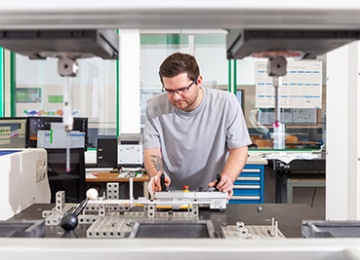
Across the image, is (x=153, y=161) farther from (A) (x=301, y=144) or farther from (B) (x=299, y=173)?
(A) (x=301, y=144)

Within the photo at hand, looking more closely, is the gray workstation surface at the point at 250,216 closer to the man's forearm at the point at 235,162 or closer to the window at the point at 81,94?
the man's forearm at the point at 235,162

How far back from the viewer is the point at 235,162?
234 cm

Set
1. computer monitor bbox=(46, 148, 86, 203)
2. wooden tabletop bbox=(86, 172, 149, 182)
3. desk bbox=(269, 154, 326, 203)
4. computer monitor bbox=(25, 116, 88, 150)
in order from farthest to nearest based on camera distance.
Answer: desk bbox=(269, 154, 326, 203) < wooden tabletop bbox=(86, 172, 149, 182) < computer monitor bbox=(25, 116, 88, 150) < computer monitor bbox=(46, 148, 86, 203)

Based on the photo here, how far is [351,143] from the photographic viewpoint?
296 centimetres

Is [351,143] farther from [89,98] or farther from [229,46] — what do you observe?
[89,98]

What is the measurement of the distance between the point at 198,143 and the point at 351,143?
1234 millimetres

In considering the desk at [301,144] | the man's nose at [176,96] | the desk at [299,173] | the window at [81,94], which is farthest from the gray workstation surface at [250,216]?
the window at [81,94]

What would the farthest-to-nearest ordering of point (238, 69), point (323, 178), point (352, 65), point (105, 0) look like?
1. point (238, 69)
2. point (323, 178)
3. point (352, 65)
4. point (105, 0)

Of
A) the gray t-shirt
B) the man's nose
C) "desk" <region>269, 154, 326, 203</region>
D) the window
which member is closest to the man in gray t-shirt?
the gray t-shirt

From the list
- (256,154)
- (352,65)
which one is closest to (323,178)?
(256,154)

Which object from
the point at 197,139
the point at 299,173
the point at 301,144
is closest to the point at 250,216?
the point at 197,139

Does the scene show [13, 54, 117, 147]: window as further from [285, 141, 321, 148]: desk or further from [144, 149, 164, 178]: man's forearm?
[144, 149, 164, 178]: man's forearm

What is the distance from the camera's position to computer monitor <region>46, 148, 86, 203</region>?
10.4 feet

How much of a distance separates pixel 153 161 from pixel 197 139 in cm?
27
